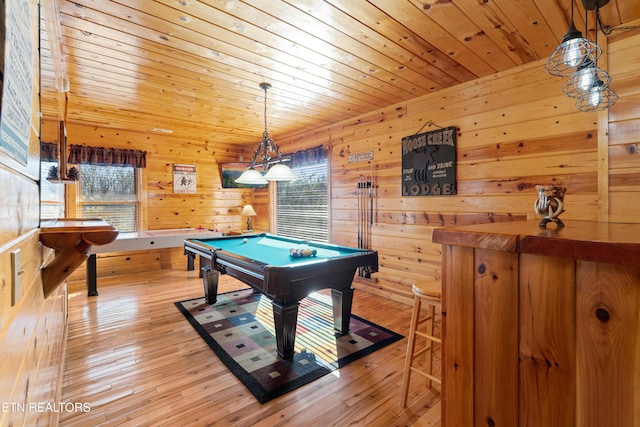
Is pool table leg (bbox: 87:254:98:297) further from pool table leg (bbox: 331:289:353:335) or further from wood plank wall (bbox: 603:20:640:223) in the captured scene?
wood plank wall (bbox: 603:20:640:223)

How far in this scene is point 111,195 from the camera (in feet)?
16.4

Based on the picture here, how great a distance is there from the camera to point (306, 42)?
235cm

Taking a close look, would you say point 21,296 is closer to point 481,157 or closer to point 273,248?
point 273,248

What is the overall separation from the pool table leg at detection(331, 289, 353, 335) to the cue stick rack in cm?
121

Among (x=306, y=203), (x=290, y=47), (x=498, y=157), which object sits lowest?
(x=306, y=203)

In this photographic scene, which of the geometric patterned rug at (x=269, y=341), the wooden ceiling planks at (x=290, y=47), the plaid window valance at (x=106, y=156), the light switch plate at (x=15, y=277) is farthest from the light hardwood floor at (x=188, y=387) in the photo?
the plaid window valance at (x=106, y=156)

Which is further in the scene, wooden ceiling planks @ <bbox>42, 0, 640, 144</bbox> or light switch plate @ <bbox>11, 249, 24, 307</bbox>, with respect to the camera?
wooden ceiling planks @ <bbox>42, 0, 640, 144</bbox>

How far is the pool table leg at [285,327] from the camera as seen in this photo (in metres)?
2.35

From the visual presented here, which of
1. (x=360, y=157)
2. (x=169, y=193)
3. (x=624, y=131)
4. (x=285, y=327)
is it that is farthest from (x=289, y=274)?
(x=169, y=193)

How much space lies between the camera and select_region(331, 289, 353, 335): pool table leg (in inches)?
110

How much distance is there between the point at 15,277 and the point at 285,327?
192cm

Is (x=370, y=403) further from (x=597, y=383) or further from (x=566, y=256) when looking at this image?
A: (x=566, y=256)

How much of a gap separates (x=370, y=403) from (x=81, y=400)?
6.10 ft

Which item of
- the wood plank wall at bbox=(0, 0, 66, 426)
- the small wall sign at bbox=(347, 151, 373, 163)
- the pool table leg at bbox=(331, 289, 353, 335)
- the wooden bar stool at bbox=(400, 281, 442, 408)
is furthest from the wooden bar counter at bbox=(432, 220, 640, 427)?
the small wall sign at bbox=(347, 151, 373, 163)
